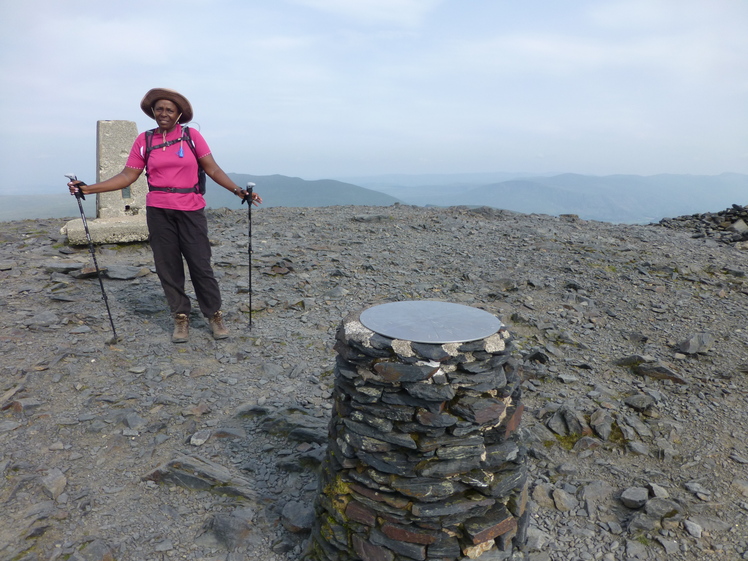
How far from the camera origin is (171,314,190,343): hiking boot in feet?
26.3

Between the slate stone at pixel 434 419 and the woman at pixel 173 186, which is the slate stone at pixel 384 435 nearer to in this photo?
the slate stone at pixel 434 419

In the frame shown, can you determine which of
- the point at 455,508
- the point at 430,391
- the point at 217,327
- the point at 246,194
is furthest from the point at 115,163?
the point at 455,508

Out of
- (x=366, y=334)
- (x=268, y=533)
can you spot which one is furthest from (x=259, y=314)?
(x=366, y=334)

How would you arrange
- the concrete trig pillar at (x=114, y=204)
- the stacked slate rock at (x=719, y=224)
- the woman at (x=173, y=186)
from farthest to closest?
the stacked slate rock at (x=719, y=224)
the concrete trig pillar at (x=114, y=204)
the woman at (x=173, y=186)

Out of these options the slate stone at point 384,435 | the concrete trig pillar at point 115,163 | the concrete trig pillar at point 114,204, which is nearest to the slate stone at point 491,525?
the slate stone at point 384,435

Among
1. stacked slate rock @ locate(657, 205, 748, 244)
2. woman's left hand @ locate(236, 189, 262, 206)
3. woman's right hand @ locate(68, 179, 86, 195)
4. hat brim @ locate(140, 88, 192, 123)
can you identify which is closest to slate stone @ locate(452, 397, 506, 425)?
woman's left hand @ locate(236, 189, 262, 206)

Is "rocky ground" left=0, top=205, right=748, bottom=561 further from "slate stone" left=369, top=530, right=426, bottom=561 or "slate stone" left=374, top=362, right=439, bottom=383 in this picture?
"slate stone" left=374, top=362, right=439, bottom=383

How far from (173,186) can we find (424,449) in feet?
18.5

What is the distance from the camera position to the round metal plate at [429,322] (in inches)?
150

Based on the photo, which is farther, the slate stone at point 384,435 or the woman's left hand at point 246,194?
the woman's left hand at point 246,194

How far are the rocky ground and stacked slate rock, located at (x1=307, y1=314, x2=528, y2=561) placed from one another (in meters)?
Result: 1.10

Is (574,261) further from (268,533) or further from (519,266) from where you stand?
(268,533)

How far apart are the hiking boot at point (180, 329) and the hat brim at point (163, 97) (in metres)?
3.35

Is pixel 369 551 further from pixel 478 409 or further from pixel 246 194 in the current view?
pixel 246 194
